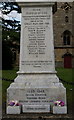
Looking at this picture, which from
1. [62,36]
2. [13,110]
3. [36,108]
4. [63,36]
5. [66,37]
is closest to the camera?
[13,110]

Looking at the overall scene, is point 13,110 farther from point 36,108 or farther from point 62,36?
point 62,36

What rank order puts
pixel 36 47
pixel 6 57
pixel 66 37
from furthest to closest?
A: 1. pixel 66 37
2. pixel 6 57
3. pixel 36 47

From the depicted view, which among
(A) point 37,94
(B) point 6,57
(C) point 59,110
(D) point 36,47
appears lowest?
(C) point 59,110

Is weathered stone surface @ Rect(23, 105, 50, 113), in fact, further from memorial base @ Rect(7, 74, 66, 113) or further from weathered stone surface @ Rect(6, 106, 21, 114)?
weathered stone surface @ Rect(6, 106, 21, 114)

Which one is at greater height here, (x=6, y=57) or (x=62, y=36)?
(x=62, y=36)

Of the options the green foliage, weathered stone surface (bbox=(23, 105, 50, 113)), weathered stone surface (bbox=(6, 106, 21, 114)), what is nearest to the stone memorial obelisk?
weathered stone surface (bbox=(23, 105, 50, 113))

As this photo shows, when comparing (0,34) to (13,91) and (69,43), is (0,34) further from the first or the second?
(69,43)

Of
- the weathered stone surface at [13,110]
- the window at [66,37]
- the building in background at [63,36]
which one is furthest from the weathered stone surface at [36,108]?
the window at [66,37]

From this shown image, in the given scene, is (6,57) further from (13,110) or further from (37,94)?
(13,110)

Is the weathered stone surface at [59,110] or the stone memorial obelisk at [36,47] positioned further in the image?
the stone memorial obelisk at [36,47]

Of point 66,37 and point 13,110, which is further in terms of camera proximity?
point 66,37

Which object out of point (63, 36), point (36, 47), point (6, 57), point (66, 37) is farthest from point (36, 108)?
point (66, 37)

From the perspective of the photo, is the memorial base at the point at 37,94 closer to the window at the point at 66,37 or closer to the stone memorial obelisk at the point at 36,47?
the stone memorial obelisk at the point at 36,47

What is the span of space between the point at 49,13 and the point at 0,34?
63.7 feet
